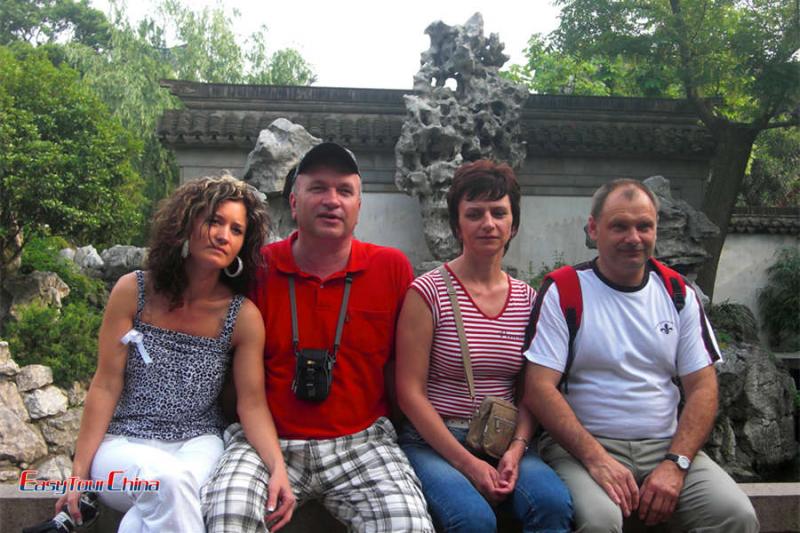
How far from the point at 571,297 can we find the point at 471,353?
1.33ft

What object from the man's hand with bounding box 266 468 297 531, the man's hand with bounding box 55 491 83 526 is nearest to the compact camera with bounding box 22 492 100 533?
the man's hand with bounding box 55 491 83 526

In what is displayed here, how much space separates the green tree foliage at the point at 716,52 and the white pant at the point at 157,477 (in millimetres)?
9562

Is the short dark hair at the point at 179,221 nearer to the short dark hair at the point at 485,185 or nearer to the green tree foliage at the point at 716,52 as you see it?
the short dark hair at the point at 485,185

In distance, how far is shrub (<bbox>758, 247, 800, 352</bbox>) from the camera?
43.4 ft

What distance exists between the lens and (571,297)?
255 centimetres

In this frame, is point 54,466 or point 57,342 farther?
point 57,342

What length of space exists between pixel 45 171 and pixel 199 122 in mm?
2375

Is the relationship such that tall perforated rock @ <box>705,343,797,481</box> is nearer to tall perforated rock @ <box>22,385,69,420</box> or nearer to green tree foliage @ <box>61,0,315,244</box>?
tall perforated rock @ <box>22,385,69,420</box>

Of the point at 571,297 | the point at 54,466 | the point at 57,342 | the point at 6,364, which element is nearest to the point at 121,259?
the point at 57,342

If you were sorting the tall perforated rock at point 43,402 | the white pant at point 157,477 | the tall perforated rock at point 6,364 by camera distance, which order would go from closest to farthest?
the white pant at point 157,477 < the tall perforated rock at point 6,364 < the tall perforated rock at point 43,402

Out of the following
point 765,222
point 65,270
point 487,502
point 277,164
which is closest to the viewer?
point 487,502

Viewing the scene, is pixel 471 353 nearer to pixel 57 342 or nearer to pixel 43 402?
pixel 43 402

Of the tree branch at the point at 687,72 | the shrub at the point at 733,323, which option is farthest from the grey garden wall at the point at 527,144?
the shrub at the point at 733,323

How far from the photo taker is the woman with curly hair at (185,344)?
2.33 meters
